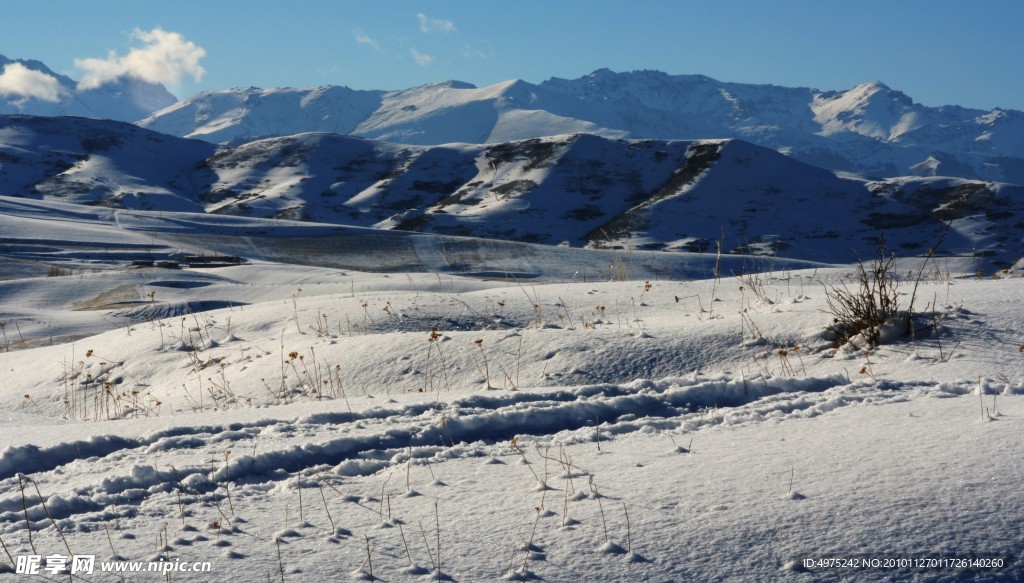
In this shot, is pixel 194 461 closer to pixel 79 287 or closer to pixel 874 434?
pixel 874 434

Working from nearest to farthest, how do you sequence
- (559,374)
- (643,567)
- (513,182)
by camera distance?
(643,567)
(559,374)
(513,182)

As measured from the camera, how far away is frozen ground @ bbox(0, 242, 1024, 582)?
1.81 meters

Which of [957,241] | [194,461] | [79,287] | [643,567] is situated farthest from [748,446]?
[957,241]

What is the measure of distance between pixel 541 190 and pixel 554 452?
42.9 m

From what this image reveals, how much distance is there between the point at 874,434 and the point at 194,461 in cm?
280

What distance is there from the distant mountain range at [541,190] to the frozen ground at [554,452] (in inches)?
1024

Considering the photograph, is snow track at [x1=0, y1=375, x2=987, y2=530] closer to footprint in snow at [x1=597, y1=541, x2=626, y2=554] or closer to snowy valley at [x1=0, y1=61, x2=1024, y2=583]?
snowy valley at [x1=0, y1=61, x2=1024, y2=583]

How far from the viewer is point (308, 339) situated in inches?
207

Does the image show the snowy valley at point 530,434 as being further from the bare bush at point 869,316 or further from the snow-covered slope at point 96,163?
the snow-covered slope at point 96,163

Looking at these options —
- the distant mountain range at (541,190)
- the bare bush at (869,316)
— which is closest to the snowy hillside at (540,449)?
the bare bush at (869,316)

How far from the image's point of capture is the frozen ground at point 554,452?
5.93 feet

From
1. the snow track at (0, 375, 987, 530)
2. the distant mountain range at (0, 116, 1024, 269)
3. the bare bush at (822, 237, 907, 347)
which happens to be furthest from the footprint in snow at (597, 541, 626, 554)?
the distant mountain range at (0, 116, 1024, 269)

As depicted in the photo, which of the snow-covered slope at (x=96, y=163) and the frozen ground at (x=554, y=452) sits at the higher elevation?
the snow-covered slope at (x=96, y=163)

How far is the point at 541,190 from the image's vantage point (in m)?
44.8
